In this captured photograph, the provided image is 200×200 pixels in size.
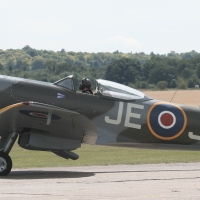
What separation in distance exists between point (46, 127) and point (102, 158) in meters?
5.16

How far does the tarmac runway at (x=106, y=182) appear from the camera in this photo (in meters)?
9.82

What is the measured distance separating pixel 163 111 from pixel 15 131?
3113 mm

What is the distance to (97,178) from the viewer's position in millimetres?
12289

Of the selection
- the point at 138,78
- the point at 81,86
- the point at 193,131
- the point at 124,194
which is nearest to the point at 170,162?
the point at 193,131

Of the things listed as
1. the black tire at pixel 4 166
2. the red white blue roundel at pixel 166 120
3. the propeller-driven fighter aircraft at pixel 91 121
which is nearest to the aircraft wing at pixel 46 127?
the propeller-driven fighter aircraft at pixel 91 121

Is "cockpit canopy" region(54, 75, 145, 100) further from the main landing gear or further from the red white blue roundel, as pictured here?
the main landing gear

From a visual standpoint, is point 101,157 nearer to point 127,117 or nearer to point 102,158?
point 102,158

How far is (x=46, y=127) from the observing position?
12781 mm

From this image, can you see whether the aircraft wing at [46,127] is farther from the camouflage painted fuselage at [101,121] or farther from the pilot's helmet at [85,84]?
the pilot's helmet at [85,84]

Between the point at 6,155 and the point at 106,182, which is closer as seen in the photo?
the point at 106,182

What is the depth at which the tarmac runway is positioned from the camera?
32.2 feet

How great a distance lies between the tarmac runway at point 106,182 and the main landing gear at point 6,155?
199mm

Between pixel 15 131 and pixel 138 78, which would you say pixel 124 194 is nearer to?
pixel 15 131

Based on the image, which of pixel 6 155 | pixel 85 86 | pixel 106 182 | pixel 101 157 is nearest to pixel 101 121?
pixel 85 86
